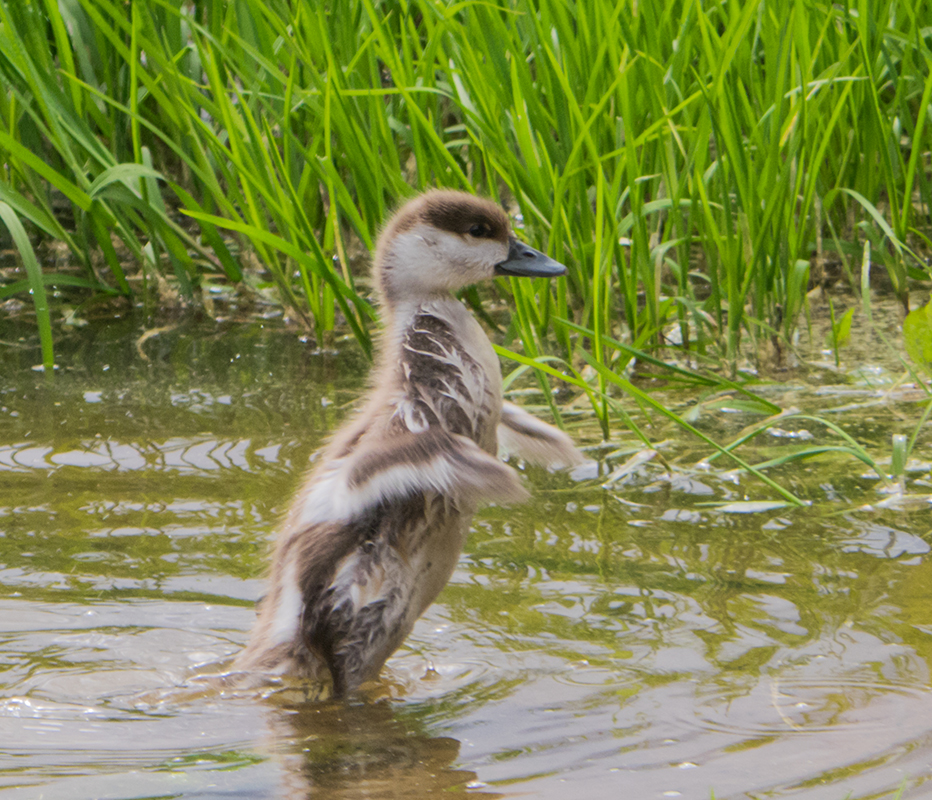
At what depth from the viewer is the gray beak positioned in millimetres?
3334

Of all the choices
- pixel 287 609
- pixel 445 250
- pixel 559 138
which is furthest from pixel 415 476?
pixel 559 138

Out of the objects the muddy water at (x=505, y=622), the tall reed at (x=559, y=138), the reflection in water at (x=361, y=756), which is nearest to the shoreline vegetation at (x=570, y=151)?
the tall reed at (x=559, y=138)

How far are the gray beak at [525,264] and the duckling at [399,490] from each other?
12cm

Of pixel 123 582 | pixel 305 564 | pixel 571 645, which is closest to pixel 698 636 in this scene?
pixel 571 645

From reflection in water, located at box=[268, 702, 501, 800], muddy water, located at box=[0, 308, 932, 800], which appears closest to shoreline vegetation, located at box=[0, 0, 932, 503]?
muddy water, located at box=[0, 308, 932, 800]

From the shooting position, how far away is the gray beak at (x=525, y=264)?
333 centimetres

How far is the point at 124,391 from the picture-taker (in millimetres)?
4543

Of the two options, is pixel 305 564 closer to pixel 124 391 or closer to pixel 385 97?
pixel 124 391

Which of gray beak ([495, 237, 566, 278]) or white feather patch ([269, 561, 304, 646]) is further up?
gray beak ([495, 237, 566, 278])

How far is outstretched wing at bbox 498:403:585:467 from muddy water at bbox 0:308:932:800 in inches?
9.2

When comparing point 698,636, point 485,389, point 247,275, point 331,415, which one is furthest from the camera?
point 247,275

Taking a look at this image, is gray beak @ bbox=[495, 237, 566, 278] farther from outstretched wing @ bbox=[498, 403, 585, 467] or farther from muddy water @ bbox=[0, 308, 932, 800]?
muddy water @ bbox=[0, 308, 932, 800]

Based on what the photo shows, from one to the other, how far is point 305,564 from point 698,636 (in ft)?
3.12

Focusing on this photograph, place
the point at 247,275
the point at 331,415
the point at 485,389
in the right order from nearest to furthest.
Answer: the point at 485,389 < the point at 331,415 < the point at 247,275
